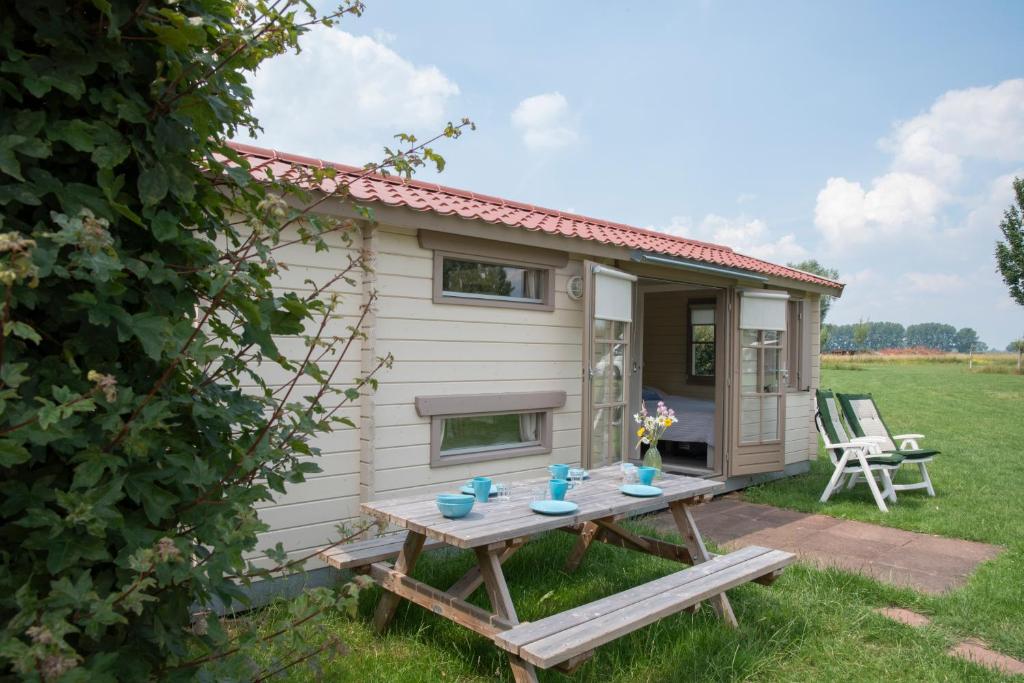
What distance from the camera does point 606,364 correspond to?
5828 mm

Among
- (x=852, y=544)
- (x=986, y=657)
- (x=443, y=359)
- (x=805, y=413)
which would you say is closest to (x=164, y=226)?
(x=443, y=359)

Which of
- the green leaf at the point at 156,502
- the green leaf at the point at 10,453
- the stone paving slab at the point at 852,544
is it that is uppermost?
the green leaf at the point at 10,453

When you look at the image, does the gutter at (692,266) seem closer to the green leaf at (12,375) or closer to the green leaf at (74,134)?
the green leaf at (74,134)

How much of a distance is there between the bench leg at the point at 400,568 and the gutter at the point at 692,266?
3542mm

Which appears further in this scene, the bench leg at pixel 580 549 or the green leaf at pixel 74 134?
the bench leg at pixel 580 549

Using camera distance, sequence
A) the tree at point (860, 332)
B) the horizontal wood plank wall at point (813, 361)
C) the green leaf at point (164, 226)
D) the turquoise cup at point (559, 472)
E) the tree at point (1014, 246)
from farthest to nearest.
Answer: the tree at point (860, 332) → the tree at point (1014, 246) → the horizontal wood plank wall at point (813, 361) → the turquoise cup at point (559, 472) → the green leaf at point (164, 226)

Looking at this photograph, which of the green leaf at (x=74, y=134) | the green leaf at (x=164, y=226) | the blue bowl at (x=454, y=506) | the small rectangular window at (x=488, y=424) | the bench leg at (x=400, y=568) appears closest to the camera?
the green leaf at (x=74, y=134)

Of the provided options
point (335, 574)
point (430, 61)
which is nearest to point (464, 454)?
point (335, 574)

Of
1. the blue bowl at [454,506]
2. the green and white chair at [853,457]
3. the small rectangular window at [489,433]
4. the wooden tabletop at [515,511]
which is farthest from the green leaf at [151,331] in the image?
the green and white chair at [853,457]

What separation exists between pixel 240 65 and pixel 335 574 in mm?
3614

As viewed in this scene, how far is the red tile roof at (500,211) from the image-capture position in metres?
4.23

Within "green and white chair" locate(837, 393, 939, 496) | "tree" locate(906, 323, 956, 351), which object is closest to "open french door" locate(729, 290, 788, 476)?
"green and white chair" locate(837, 393, 939, 496)

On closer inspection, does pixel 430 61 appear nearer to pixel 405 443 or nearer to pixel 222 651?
pixel 405 443

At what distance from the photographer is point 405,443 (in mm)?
4492
